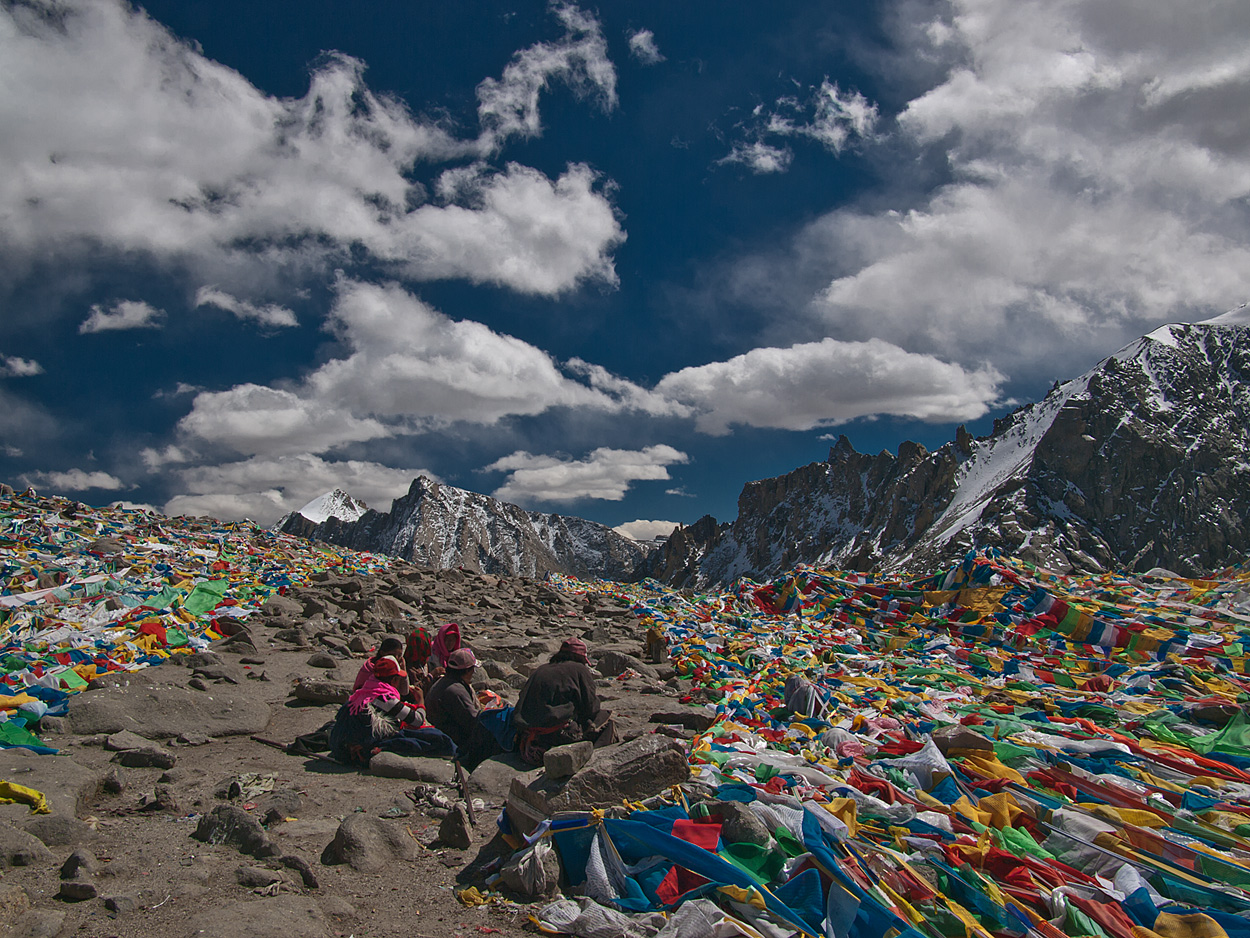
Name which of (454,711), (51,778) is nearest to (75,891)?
(51,778)

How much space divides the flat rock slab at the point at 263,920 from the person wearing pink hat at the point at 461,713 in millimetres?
3267

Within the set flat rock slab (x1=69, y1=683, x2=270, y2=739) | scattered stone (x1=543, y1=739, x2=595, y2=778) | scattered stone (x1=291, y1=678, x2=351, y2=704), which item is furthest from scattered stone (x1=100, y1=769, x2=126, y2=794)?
scattered stone (x1=543, y1=739, x2=595, y2=778)

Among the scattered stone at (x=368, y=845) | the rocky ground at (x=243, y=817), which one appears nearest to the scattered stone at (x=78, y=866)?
the rocky ground at (x=243, y=817)

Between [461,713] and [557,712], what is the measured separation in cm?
146

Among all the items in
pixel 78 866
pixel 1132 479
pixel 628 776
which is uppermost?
pixel 1132 479

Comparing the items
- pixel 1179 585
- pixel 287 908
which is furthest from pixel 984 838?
pixel 1179 585

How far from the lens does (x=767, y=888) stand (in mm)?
3764

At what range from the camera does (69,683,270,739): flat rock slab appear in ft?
21.3

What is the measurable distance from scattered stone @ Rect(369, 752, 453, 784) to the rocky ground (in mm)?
18

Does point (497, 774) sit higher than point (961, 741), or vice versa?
point (961, 741)

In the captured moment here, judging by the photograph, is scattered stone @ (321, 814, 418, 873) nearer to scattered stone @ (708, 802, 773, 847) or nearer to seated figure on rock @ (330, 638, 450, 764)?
seated figure on rock @ (330, 638, 450, 764)

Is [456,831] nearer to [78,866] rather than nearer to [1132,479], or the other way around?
[78,866]

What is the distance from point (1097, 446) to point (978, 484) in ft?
109

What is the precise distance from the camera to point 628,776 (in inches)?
186
